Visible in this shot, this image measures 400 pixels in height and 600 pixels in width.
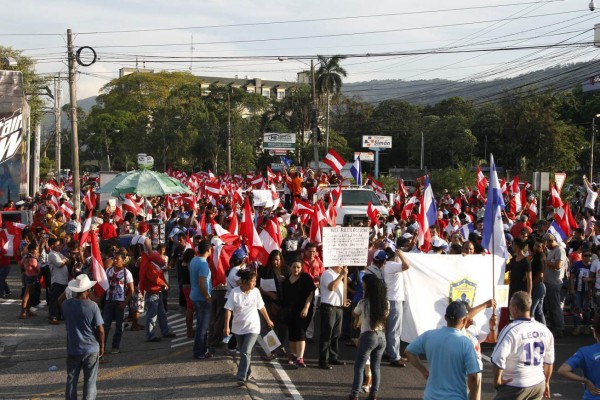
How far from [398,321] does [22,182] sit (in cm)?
2043

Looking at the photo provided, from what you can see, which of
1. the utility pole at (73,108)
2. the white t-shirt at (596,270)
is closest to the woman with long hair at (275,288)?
the white t-shirt at (596,270)

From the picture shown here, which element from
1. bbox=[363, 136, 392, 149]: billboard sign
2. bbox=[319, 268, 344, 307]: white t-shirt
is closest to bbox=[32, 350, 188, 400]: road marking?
bbox=[319, 268, 344, 307]: white t-shirt

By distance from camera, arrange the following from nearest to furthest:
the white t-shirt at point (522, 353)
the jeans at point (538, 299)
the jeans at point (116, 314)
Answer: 1. the white t-shirt at point (522, 353)
2. the jeans at point (116, 314)
3. the jeans at point (538, 299)

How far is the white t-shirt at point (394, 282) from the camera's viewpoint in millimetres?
9859

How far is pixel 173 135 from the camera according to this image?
69688 millimetres

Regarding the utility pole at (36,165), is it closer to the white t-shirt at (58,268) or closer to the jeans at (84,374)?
the white t-shirt at (58,268)

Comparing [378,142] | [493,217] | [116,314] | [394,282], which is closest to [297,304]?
[394,282]

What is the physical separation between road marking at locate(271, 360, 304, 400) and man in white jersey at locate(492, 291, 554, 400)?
3.03 metres

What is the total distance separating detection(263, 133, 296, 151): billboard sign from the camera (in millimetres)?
63594

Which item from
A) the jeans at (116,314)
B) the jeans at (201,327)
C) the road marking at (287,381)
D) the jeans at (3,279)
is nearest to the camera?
the road marking at (287,381)

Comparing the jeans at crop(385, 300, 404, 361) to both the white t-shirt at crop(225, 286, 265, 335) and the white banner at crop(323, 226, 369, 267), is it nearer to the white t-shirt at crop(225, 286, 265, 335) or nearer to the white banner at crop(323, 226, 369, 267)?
the white banner at crop(323, 226, 369, 267)

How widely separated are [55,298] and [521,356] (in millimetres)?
9525

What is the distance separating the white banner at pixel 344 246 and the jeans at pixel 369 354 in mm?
1917

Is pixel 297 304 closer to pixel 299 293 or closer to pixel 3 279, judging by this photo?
pixel 299 293
